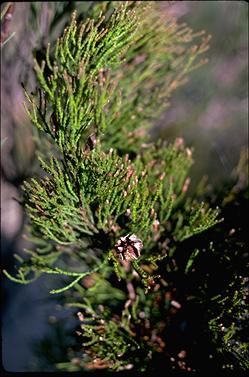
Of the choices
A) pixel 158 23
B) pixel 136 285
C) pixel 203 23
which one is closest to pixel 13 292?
pixel 136 285

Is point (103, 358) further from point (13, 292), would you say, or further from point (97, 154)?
point (13, 292)

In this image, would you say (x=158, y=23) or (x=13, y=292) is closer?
(x=158, y=23)

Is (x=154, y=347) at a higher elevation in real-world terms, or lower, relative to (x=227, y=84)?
lower


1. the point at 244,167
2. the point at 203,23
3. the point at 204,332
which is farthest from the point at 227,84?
the point at 204,332

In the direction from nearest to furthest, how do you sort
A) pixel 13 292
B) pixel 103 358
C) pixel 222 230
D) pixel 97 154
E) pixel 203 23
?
pixel 97 154, pixel 103 358, pixel 222 230, pixel 13 292, pixel 203 23

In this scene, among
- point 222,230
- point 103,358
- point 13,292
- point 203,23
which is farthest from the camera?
point 203,23

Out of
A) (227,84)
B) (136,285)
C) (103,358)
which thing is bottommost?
(103,358)
